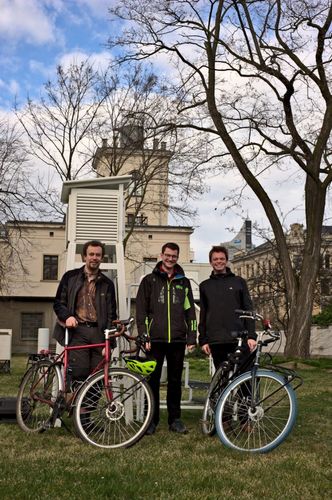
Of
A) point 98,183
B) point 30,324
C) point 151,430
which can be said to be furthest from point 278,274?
point 151,430

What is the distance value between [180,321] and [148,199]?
25.2 metres

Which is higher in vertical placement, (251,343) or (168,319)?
(168,319)

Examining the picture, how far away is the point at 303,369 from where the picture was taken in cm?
1650

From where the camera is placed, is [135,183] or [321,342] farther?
[321,342]

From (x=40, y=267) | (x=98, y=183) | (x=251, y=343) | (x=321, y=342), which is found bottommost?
(x=321, y=342)

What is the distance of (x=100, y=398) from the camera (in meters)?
5.45

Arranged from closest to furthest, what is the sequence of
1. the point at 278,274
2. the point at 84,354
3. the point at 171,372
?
the point at 84,354, the point at 171,372, the point at 278,274

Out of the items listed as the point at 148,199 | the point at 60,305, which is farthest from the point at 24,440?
the point at 148,199

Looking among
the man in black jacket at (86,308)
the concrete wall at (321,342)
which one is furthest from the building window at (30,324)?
the man in black jacket at (86,308)

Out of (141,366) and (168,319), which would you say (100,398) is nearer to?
(141,366)

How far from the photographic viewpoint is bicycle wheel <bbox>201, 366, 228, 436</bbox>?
591 cm

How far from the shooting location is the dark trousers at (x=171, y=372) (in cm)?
615

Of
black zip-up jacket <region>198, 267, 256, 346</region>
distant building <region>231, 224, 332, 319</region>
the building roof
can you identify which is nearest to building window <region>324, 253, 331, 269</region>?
distant building <region>231, 224, 332, 319</region>

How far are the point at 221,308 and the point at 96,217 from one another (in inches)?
78.0
